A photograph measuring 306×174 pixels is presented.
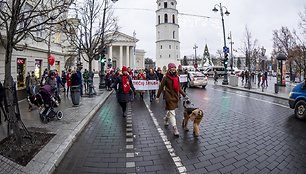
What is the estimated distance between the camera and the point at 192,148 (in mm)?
5469

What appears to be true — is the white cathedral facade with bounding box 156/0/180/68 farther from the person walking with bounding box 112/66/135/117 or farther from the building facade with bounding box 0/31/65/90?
the person walking with bounding box 112/66/135/117

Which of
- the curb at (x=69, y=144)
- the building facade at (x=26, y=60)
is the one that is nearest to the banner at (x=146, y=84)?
the curb at (x=69, y=144)

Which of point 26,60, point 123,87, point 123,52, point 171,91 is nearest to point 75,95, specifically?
point 123,87

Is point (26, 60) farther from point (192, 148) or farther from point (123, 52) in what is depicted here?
point (123, 52)

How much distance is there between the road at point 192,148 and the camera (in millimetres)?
4488

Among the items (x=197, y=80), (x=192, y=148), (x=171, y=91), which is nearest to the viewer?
(x=192, y=148)

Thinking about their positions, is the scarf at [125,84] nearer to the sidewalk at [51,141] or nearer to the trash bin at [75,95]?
the sidewalk at [51,141]

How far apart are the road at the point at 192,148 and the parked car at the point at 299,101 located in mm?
584

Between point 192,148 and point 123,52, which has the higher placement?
point 123,52

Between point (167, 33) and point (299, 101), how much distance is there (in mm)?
79961

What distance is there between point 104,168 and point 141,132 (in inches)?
102

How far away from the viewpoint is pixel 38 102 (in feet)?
29.0

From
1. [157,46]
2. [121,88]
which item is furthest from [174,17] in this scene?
[121,88]

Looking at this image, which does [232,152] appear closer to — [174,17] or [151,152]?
[151,152]
